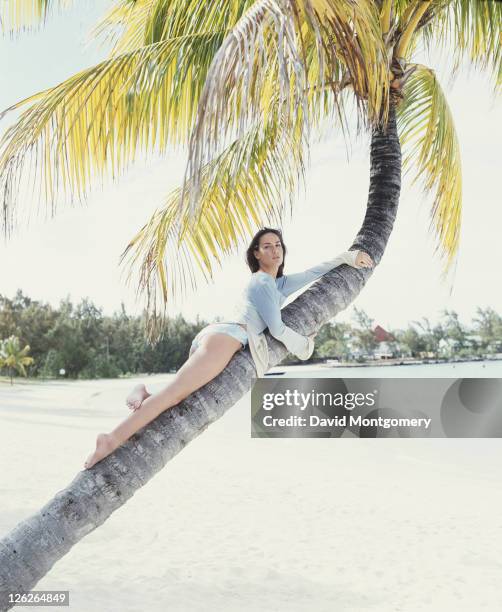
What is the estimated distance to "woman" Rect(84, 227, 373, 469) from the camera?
2195 mm

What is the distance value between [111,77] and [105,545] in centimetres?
500

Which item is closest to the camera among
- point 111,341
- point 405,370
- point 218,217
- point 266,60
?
point 266,60

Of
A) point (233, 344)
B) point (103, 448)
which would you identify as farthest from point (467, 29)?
point (103, 448)

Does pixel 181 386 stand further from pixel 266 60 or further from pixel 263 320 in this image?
pixel 266 60

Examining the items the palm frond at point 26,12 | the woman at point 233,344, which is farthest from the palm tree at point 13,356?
the woman at point 233,344

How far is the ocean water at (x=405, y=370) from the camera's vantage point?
27742mm

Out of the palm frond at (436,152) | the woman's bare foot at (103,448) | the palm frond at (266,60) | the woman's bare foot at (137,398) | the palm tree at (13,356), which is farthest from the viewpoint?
the palm tree at (13,356)

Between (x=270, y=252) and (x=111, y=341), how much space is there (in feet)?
80.8

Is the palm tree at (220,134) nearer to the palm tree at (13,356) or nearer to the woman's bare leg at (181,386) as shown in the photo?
the woman's bare leg at (181,386)

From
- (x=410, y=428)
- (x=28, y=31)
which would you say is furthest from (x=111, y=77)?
(x=410, y=428)

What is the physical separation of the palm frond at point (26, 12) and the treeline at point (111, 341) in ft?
65.3

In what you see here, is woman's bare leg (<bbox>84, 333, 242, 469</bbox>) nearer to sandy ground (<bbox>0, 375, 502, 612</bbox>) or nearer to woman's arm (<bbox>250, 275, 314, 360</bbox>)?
woman's arm (<bbox>250, 275, 314, 360</bbox>)

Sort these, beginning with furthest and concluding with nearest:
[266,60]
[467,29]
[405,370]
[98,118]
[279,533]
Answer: [405,370] < [279,533] < [467,29] < [98,118] < [266,60]

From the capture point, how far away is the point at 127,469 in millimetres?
2154
